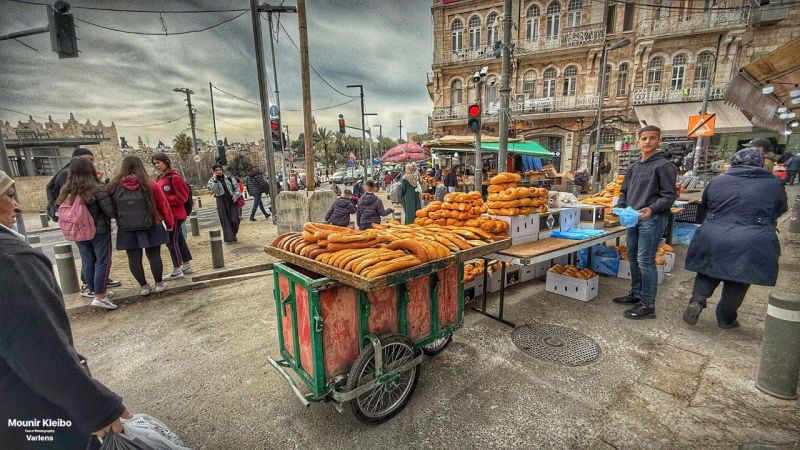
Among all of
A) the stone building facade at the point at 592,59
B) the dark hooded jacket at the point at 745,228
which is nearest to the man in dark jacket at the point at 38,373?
the dark hooded jacket at the point at 745,228

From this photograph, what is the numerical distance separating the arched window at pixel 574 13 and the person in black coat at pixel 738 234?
90.3 feet

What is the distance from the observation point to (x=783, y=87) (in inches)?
385

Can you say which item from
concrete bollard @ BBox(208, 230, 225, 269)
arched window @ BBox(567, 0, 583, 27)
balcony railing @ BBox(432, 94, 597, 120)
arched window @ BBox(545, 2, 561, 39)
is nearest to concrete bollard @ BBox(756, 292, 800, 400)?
concrete bollard @ BBox(208, 230, 225, 269)

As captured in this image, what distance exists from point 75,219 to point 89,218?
0.15m

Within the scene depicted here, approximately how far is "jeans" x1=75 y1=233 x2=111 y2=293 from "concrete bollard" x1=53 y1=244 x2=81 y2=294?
2.82 ft

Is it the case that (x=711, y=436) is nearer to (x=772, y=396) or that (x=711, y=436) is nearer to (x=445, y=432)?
(x=772, y=396)

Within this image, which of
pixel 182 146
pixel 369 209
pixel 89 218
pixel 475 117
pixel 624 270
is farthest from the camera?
pixel 182 146

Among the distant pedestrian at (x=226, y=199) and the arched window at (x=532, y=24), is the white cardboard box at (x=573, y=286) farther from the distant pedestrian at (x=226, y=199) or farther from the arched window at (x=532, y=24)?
the arched window at (x=532, y=24)

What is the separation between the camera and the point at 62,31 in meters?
7.16

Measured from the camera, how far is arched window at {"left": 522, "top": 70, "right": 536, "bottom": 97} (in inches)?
1062

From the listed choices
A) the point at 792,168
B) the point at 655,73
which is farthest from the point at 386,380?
the point at 655,73

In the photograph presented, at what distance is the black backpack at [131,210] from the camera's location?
492 centimetres

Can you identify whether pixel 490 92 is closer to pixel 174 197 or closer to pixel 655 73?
pixel 655 73

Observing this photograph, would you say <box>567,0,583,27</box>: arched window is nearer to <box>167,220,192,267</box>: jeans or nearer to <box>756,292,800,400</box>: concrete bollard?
<box>756,292,800,400</box>: concrete bollard
